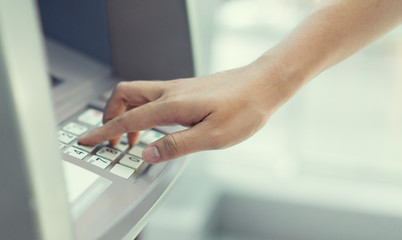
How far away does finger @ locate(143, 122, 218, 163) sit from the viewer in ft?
1.99

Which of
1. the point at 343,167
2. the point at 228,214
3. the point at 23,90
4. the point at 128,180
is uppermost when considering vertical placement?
the point at 23,90

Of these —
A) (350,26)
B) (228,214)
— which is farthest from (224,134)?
(228,214)

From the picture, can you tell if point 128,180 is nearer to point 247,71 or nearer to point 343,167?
point 247,71

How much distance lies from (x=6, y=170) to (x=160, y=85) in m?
0.37

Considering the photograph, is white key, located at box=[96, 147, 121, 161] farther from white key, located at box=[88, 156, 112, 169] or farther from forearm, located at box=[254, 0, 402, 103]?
forearm, located at box=[254, 0, 402, 103]

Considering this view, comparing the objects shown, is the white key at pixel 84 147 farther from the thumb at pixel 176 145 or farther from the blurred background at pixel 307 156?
the blurred background at pixel 307 156

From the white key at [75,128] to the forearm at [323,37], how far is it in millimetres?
311

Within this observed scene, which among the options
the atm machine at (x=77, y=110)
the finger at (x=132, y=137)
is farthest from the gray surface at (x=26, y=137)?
the finger at (x=132, y=137)

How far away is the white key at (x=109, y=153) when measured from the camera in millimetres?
627

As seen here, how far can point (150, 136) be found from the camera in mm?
724

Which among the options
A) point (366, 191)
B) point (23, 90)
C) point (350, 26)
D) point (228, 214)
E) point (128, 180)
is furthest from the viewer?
point (228, 214)

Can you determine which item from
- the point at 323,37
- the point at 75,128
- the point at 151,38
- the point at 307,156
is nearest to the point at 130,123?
the point at 75,128

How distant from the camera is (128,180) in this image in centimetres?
58

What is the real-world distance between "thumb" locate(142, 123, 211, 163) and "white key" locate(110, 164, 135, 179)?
0.09 feet
